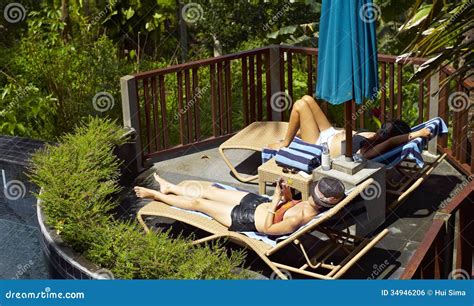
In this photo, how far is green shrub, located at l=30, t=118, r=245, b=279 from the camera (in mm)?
6023

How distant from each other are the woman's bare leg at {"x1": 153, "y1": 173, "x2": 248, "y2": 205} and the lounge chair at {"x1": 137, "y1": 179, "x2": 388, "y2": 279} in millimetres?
247

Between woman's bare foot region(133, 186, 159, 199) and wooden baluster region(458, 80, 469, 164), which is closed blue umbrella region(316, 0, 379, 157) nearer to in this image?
wooden baluster region(458, 80, 469, 164)

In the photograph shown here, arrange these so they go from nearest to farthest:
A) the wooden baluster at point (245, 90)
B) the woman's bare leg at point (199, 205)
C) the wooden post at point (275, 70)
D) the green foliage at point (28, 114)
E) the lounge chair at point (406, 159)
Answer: the woman's bare leg at point (199, 205), the lounge chair at point (406, 159), the wooden baluster at point (245, 90), the wooden post at point (275, 70), the green foliage at point (28, 114)

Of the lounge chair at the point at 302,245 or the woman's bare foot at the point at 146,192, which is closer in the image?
the lounge chair at the point at 302,245

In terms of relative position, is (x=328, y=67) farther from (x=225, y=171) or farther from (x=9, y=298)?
(x=9, y=298)

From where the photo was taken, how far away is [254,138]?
360 inches

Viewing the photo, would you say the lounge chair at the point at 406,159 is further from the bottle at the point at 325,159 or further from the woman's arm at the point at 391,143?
the bottle at the point at 325,159

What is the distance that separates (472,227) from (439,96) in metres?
3.91

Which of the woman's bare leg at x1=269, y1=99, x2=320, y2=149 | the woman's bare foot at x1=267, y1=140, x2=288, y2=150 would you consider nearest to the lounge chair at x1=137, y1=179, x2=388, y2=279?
the woman's bare leg at x1=269, y1=99, x2=320, y2=149

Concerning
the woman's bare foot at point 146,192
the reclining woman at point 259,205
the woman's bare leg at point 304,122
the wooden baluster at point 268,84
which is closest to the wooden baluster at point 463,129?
the woman's bare leg at point 304,122

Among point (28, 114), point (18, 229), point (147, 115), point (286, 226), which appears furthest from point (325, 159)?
point (28, 114)

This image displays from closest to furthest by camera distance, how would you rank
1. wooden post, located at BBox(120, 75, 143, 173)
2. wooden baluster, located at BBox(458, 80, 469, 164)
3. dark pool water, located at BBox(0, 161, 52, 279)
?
dark pool water, located at BBox(0, 161, 52, 279) < wooden baluster, located at BBox(458, 80, 469, 164) < wooden post, located at BBox(120, 75, 143, 173)

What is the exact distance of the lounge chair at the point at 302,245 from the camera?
6.41m

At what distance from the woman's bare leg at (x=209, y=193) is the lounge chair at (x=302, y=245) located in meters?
0.25
